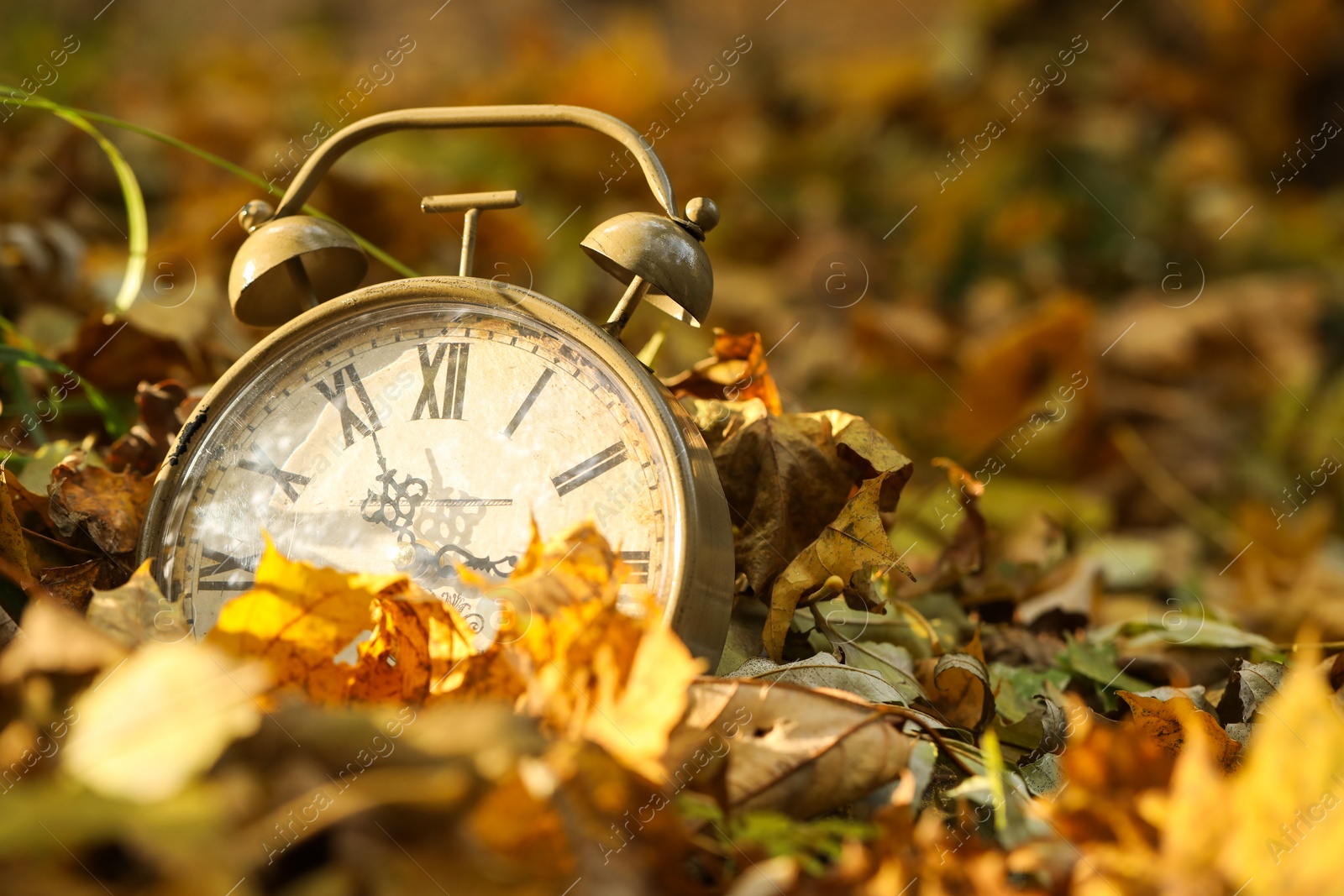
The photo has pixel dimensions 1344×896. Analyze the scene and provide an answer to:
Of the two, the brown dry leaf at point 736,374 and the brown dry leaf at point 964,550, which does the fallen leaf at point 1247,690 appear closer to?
the brown dry leaf at point 964,550

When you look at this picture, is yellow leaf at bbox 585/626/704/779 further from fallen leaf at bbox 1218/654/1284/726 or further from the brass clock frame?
fallen leaf at bbox 1218/654/1284/726

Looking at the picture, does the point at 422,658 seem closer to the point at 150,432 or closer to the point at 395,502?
the point at 395,502

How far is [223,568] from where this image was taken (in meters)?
1.11

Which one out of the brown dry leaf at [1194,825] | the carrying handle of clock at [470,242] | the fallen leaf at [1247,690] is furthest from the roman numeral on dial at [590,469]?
the fallen leaf at [1247,690]

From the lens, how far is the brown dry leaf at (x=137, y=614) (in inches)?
33.5

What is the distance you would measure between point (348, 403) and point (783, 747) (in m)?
0.63

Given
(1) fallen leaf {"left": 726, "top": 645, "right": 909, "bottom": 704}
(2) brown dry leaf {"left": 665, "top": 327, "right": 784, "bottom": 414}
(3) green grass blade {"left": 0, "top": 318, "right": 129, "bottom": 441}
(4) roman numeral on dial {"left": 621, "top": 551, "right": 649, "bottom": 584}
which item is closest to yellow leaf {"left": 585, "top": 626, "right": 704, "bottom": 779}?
(4) roman numeral on dial {"left": 621, "top": 551, "right": 649, "bottom": 584}

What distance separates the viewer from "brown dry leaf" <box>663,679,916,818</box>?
850 mm

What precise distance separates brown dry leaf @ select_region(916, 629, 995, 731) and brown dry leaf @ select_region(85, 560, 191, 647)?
2.68ft

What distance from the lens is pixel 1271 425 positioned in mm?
3482

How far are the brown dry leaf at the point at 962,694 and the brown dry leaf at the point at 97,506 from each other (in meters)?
0.94

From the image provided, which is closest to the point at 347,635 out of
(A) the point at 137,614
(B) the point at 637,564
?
(A) the point at 137,614

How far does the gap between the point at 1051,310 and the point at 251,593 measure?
107 inches

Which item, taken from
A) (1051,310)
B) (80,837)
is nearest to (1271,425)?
(1051,310)
